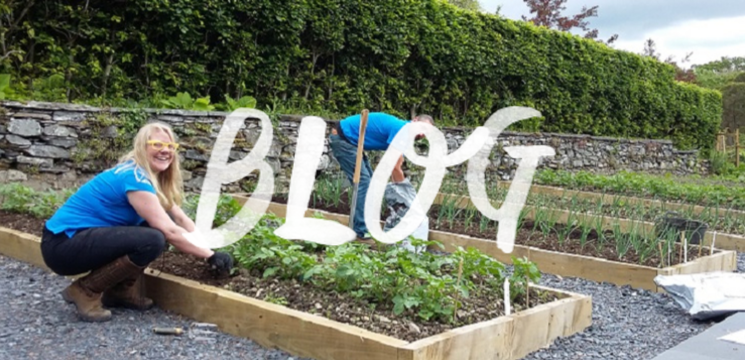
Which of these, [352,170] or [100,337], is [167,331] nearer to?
[100,337]

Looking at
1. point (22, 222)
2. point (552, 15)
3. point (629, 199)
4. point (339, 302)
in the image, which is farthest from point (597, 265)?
point (552, 15)

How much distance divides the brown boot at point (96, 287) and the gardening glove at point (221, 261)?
Result: 38cm

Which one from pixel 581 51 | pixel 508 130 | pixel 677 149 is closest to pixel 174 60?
pixel 508 130

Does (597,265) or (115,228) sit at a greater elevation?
(115,228)

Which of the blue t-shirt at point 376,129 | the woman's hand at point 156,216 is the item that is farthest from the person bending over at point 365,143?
the woman's hand at point 156,216

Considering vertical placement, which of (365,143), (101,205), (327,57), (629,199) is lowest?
(629,199)

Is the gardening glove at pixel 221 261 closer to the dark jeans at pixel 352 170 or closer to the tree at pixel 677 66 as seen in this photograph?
the dark jeans at pixel 352 170

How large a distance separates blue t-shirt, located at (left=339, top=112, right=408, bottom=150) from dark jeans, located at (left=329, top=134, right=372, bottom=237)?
0.08 meters

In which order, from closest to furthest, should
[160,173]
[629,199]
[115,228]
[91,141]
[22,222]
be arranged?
[115,228] → [160,173] → [22,222] → [91,141] → [629,199]

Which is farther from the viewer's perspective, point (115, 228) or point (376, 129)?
point (376, 129)

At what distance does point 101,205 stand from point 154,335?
2.15 ft

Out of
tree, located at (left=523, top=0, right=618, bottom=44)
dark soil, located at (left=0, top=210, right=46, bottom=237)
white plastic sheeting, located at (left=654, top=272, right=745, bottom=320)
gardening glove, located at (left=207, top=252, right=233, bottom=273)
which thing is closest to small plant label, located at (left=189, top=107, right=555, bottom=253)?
gardening glove, located at (left=207, top=252, right=233, bottom=273)

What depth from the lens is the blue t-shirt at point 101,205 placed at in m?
3.18

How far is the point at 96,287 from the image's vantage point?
3.24 meters
